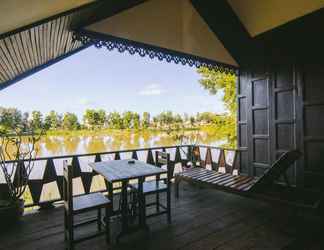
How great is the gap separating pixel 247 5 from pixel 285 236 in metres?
3.57

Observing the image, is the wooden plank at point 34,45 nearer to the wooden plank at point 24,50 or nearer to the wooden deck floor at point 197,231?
the wooden plank at point 24,50

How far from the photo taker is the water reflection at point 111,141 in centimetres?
531

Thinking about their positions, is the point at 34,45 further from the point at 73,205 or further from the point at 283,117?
the point at 283,117

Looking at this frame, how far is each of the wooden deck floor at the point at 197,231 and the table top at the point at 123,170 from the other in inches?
28.9

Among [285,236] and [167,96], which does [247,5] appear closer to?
[285,236]

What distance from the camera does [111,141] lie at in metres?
9.74

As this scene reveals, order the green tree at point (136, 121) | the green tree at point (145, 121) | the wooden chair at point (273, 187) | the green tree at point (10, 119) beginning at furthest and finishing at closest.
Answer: the green tree at point (136, 121) → the green tree at point (145, 121) → the green tree at point (10, 119) → the wooden chair at point (273, 187)

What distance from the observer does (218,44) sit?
14.0 ft

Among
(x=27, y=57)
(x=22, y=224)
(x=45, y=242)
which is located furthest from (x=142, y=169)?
(x=27, y=57)

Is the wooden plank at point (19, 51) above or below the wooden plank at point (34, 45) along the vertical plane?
below

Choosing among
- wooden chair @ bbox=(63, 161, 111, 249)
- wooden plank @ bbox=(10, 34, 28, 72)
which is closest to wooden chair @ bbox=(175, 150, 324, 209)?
wooden chair @ bbox=(63, 161, 111, 249)

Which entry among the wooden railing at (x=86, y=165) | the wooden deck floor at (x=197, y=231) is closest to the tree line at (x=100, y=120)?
the wooden railing at (x=86, y=165)

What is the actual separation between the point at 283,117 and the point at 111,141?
297 inches

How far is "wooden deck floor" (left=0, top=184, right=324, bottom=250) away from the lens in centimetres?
236
